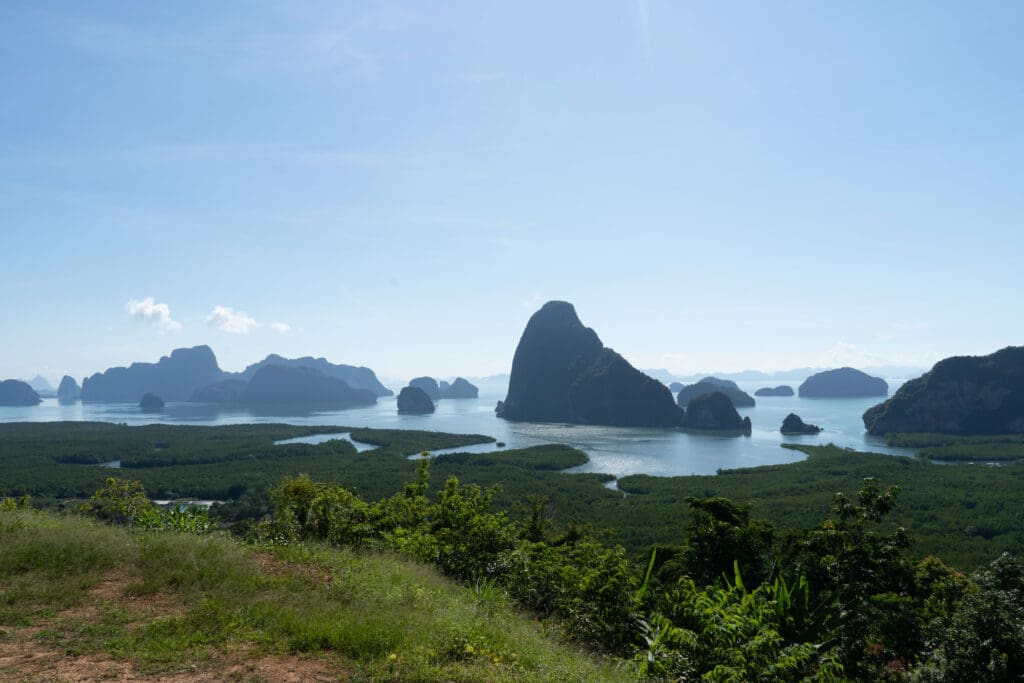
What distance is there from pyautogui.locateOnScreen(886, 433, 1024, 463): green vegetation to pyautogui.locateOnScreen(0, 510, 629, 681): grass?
126 meters

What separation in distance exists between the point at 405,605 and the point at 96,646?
3.86 m

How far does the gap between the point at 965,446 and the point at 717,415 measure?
5809 centimetres

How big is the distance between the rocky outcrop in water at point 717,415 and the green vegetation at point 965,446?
3769 centimetres

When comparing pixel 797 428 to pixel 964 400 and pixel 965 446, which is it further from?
pixel 964 400

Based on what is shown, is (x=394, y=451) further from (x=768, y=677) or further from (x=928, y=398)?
(x=928, y=398)

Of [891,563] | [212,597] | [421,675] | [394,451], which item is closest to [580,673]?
[421,675]

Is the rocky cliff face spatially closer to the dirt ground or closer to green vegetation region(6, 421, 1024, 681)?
green vegetation region(6, 421, 1024, 681)

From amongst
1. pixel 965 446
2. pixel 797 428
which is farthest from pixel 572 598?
pixel 797 428

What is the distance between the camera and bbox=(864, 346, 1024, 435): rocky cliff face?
139 m

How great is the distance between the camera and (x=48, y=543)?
8.99m

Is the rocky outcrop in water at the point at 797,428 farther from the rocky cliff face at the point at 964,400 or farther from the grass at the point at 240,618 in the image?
the grass at the point at 240,618

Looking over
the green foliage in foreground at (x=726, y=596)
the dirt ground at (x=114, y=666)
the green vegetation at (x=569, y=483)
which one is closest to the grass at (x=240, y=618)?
the dirt ground at (x=114, y=666)

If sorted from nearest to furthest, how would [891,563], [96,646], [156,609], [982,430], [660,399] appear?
[96,646], [156,609], [891,563], [982,430], [660,399]

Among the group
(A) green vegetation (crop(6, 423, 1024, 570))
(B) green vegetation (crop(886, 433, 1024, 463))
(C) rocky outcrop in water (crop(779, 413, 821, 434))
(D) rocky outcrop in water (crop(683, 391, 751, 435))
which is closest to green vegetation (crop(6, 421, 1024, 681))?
(A) green vegetation (crop(6, 423, 1024, 570))
